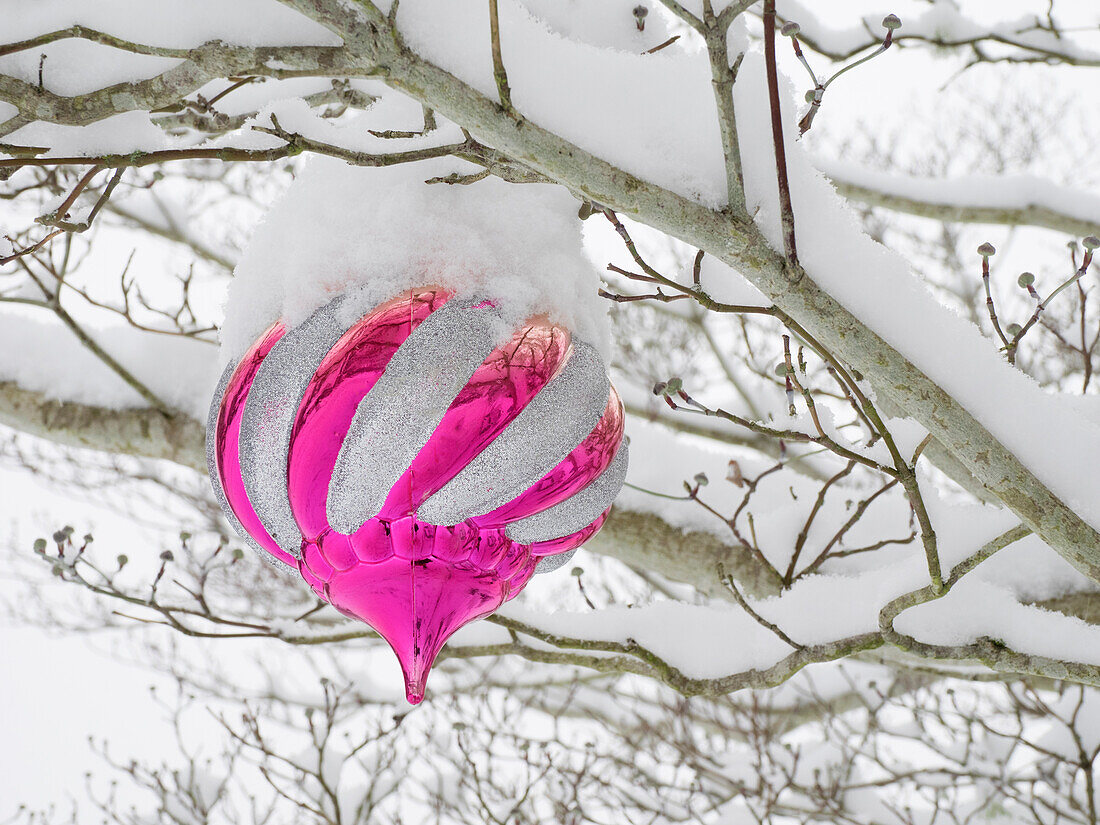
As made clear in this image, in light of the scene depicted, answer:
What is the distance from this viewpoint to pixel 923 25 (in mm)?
2705

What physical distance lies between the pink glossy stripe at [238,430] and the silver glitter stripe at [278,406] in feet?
0.09

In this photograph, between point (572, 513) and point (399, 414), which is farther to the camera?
point (572, 513)

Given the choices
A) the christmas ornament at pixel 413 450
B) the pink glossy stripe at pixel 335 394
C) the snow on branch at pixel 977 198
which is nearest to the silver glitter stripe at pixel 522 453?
the christmas ornament at pixel 413 450

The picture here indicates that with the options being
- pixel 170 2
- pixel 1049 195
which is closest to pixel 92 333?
pixel 170 2

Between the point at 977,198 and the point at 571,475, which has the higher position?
the point at 977,198

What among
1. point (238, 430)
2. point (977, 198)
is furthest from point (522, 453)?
point (977, 198)

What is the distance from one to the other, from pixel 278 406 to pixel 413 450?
18cm

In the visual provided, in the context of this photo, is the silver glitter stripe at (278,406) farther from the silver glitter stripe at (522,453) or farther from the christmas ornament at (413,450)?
the silver glitter stripe at (522,453)

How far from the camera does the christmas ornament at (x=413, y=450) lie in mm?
930

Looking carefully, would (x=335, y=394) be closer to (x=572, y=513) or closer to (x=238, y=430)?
(x=238, y=430)

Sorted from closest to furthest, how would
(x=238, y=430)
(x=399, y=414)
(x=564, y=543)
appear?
(x=399, y=414) < (x=238, y=430) < (x=564, y=543)

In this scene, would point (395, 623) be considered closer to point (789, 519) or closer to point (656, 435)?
point (789, 519)

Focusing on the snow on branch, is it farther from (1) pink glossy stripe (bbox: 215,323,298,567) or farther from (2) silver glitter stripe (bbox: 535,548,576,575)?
(1) pink glossy stripe (bbox: 215,323,298,567)

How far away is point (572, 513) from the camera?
109 cm
